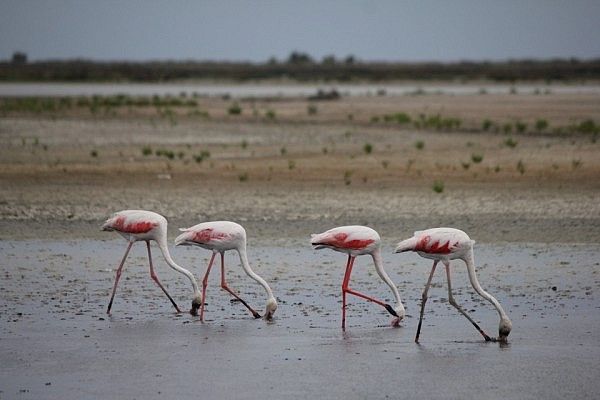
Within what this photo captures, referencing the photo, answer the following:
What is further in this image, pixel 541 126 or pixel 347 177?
pixel 541 126

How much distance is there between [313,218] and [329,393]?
31.8 feet

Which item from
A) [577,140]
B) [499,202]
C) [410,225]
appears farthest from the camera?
[577,140]

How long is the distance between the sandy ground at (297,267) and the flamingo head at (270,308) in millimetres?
120

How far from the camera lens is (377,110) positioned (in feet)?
146

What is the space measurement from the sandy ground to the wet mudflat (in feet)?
0.11

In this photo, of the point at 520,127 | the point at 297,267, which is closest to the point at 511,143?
the point at 520,127

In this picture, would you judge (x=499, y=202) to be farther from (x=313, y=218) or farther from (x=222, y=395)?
(x=222, y=395)

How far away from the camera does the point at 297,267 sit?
50.6 ft

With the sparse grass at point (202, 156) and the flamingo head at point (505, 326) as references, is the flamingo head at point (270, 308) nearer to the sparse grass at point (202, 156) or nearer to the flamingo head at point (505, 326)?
the flamingo head at point (505, 326)

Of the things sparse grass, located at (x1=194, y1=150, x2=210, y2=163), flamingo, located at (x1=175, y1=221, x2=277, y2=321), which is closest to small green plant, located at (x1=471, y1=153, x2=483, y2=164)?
sparse grass, located at (x1=194, y1=150, x2=210, y2=163)

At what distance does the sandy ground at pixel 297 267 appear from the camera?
10117mm

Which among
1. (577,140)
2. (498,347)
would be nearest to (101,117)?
(577,140)

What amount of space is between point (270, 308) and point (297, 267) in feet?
10.7

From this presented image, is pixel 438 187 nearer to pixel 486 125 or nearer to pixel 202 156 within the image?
pixel 202 156
